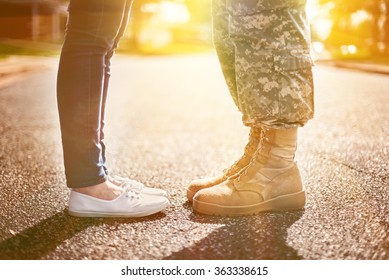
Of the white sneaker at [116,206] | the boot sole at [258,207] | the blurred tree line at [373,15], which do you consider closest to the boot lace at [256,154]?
the boot sole at [258,207]

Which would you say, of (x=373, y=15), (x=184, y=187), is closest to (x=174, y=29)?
(x=373, y=15)

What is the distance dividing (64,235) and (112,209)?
20 cm

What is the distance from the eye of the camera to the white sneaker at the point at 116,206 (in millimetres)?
1898

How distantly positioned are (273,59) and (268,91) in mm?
102

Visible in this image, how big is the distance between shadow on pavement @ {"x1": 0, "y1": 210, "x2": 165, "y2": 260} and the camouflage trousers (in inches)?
20.1

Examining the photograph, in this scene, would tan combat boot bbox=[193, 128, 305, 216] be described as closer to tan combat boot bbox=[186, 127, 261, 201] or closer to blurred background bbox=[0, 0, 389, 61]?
tan combat boot bbox=[186, 127, 261, 201]

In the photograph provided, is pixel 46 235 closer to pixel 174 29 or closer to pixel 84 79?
pixel 84 79

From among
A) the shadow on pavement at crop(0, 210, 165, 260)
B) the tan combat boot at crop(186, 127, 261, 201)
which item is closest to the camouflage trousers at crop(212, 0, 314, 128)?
the tan combat boot at crop(186, 127, 261, 201)

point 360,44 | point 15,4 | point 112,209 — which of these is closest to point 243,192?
point 112,209

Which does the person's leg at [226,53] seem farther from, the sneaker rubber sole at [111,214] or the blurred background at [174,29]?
the blurred background at [174,29]

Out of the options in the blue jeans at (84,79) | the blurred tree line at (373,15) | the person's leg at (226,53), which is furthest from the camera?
the blurred tree line at (373,15)

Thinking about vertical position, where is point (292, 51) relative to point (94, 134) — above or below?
above
